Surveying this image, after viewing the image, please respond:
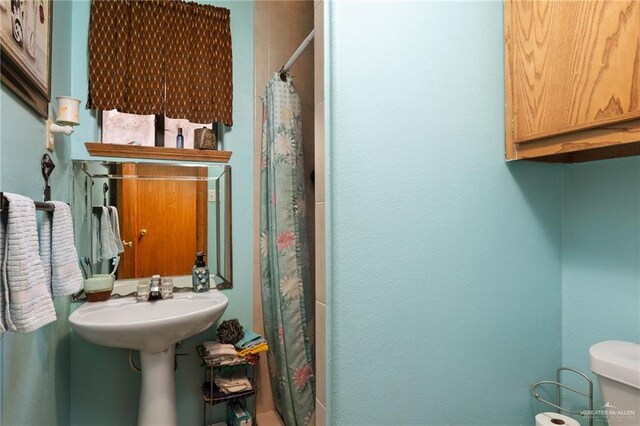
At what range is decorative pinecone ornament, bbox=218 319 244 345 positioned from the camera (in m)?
1.82

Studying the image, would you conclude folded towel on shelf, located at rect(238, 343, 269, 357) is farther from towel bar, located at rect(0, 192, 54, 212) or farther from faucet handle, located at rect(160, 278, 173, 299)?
towel bar, located at rect(0, 192, 54, 212)

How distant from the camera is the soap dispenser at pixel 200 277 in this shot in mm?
1876

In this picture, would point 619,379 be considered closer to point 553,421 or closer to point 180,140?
point 553,421

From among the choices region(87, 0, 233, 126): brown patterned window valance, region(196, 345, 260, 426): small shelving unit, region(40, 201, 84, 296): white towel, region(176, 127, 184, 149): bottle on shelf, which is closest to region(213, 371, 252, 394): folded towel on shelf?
region(196, 345, 260, 426): small shelving unit

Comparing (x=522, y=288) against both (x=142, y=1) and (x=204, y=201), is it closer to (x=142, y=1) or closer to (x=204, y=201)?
(x=204, y=201)

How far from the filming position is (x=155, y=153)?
6.01 feet

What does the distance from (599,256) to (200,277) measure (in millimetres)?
1734

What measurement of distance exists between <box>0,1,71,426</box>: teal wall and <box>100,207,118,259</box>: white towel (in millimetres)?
181

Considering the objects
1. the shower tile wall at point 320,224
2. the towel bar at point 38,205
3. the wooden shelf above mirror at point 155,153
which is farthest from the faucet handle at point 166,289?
→ the shower tile wall at point 320,224

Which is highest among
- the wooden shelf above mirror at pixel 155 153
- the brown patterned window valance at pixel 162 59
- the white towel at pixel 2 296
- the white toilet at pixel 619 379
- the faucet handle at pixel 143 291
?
the brown patterned window valance at pixel 162 59

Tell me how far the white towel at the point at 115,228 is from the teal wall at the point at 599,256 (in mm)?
1979

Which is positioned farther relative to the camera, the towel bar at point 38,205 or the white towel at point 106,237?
the white towel at point 106,237

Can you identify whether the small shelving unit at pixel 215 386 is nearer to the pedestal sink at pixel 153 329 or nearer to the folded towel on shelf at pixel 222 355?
the folded towel on shelf at pixel 222 355

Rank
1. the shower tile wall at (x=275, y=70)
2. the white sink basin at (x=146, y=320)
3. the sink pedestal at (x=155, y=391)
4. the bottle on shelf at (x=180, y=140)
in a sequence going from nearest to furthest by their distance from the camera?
1. the white sink basin at (x=146, y=320)
2. the sink pedestal at (x=155, y=391)
3. the bottle on shelf at (x=180, y=140)
4. the shower tile wall at (x=275, y=70)
